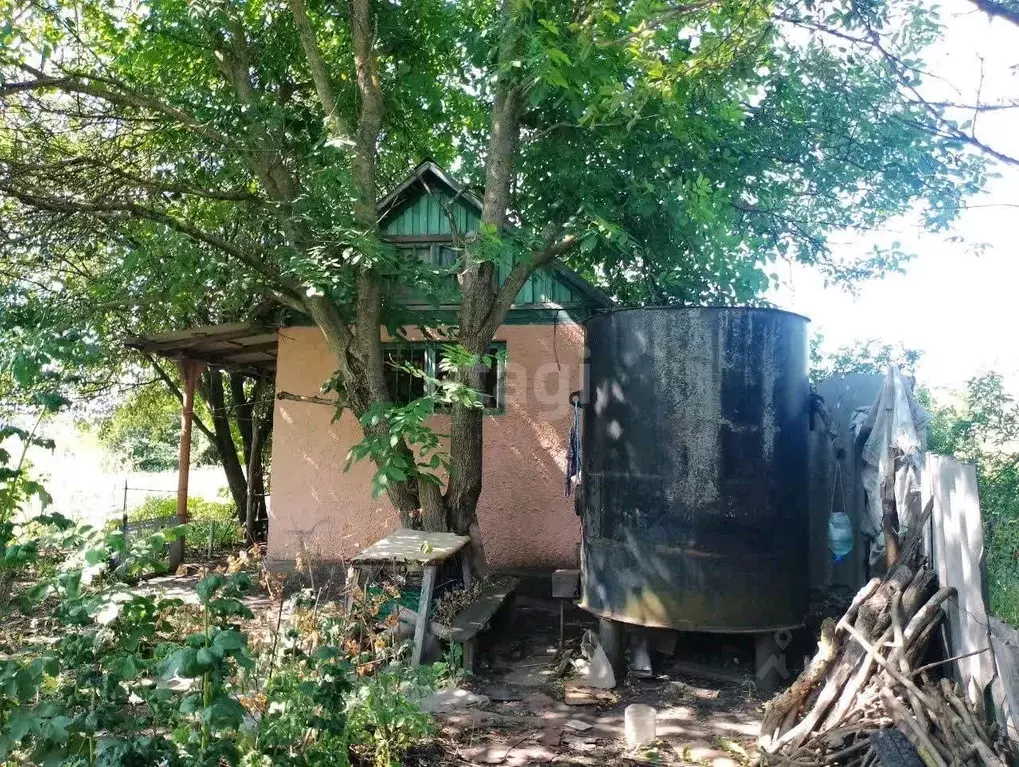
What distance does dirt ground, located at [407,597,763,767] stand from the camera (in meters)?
4.60

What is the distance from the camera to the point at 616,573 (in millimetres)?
6051

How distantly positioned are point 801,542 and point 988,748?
2472 millimetres

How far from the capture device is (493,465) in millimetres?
9438

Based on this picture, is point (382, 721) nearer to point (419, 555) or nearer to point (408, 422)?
point (419, 555)

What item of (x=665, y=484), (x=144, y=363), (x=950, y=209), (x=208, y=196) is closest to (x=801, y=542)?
(x=665, y=484)

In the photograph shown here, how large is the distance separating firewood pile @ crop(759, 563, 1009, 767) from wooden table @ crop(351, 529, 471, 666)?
2580 millimetres

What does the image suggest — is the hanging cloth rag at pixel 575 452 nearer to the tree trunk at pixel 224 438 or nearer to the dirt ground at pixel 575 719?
the dirt ground at pixel 575 719

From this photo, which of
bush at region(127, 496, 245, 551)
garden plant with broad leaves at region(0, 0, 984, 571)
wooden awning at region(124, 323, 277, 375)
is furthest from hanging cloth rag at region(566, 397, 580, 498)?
bush at region(127, 496, 245, 551)

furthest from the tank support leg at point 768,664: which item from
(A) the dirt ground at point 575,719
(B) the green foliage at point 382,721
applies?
(B) the green foliage at point 382,721

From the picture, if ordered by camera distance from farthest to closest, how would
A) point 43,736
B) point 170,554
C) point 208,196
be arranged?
A: point 170,554 → point 208,196 → point 43,736

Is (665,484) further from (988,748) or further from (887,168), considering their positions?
(887,168)

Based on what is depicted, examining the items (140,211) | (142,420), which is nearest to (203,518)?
(142,420)

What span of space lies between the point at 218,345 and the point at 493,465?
12.9 ft

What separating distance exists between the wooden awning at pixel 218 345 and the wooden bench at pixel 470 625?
4645mm
